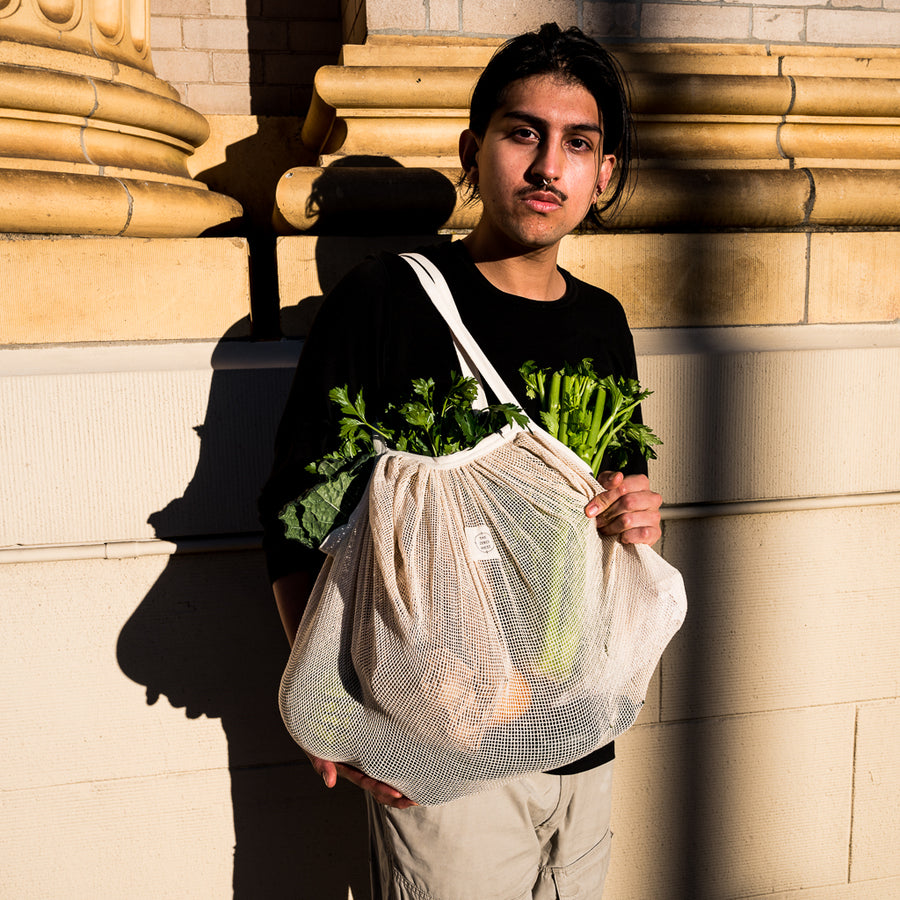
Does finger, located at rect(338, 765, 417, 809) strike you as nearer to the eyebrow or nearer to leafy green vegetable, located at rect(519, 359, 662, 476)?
leafy green vegetable, located at rect(519, 359, 662, 476)

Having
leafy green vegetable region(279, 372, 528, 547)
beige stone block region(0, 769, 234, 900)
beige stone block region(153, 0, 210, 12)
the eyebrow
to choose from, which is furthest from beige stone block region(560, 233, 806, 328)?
beige stone block region(153, 0, 210, 12)

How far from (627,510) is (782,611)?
1323 mm

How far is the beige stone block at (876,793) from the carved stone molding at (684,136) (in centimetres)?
165

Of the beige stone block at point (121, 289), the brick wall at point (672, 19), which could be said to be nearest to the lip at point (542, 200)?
the beige stone block at point (121, 289)

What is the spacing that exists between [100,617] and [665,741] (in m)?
1.71

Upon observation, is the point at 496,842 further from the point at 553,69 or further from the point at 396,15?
the point at 396,15

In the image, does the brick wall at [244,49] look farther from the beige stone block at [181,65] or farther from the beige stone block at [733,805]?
the beige stone block at [733,805]

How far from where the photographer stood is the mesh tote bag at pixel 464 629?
1255 mm

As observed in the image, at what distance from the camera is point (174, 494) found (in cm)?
209

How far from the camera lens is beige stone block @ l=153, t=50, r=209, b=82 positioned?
3635mm

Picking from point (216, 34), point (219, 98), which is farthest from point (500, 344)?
point (216, 34)

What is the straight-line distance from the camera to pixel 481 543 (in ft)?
4.35

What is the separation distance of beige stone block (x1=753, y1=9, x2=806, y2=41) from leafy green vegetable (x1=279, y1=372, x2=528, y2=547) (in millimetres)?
2450

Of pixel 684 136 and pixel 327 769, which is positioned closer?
pixel 327 769
